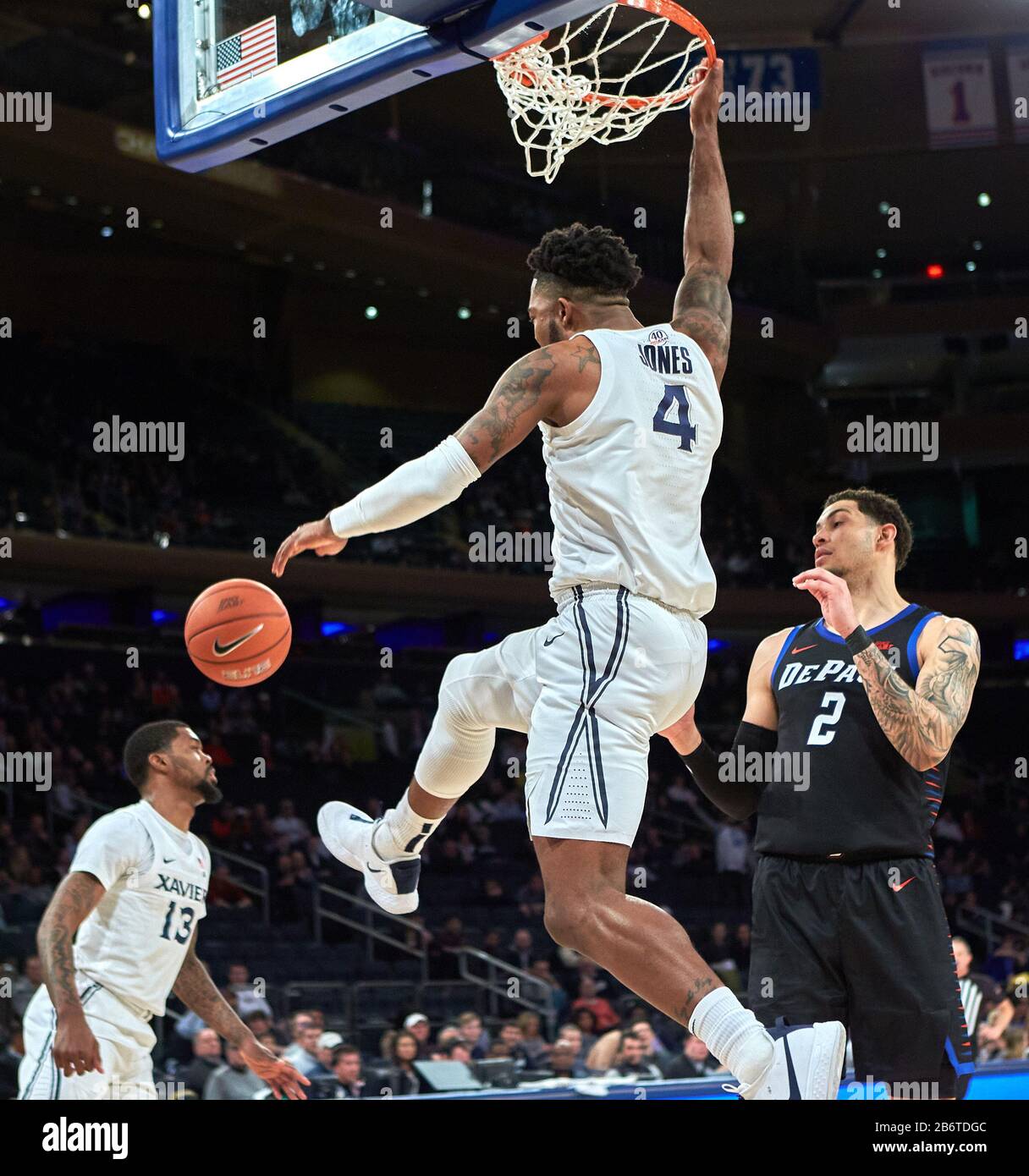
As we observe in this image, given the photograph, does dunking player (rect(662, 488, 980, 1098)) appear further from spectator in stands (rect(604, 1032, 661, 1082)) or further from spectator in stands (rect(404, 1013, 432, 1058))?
spectator in stands (rect(404, 1013, 432, 1058))

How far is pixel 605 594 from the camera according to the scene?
3.91m

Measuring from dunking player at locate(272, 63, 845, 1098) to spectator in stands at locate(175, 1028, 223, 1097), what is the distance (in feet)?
18.9

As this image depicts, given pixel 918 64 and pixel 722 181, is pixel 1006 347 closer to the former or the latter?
pixel 918 64

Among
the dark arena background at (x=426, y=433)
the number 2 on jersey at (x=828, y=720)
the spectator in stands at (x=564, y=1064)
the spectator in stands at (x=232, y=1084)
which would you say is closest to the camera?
the number 2 on jersey at (x=828, y=720)

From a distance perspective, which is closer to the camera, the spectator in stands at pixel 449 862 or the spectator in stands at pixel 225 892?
the spectator in stands at pixel 225 892

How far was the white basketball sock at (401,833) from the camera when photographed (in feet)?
14.8

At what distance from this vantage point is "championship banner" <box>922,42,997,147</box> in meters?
20.4

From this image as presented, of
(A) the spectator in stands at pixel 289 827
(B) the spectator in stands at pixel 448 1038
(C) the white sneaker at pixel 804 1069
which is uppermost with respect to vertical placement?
(C) the white sneaker at pixel 804 1069

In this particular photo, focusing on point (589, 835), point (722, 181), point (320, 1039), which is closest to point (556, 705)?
point (589, 835)

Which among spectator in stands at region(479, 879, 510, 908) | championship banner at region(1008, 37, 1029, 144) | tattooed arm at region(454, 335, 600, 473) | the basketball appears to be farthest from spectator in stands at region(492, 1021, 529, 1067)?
championship banner at region(1008, 37, 1029, 144)

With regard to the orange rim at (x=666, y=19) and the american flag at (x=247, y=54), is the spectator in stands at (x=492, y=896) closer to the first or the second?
the orange rim at (x=666, y=19)

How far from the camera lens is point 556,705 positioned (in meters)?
3.84

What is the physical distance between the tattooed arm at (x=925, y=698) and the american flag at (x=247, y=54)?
2.68m

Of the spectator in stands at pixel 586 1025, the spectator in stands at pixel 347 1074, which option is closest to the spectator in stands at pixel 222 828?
the spectator in stands at pixel 586 1025
